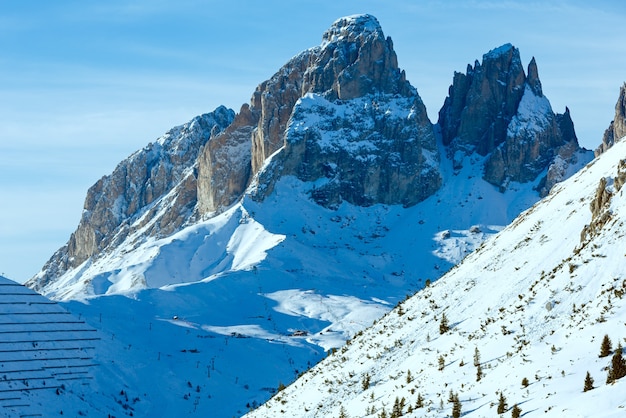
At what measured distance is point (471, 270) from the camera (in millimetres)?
78375

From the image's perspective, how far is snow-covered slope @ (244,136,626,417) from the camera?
4803 centimetres

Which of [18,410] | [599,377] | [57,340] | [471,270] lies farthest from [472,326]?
[57,340]

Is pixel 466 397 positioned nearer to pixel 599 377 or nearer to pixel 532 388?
pixel 532 388

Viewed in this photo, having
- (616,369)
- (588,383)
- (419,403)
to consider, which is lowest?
(588,383)

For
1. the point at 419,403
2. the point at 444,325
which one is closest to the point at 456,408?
the point at 419,403

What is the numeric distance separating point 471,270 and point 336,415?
17547 mm

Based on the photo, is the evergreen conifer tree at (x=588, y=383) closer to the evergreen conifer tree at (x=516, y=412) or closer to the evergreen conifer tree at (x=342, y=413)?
the evergreen conifer tree at (x=516, y=412)

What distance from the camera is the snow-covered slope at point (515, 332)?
4803 centimetres

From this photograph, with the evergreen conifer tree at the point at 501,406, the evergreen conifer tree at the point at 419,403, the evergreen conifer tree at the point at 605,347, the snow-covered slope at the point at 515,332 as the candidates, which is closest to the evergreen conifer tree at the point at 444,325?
the snow-covered slope at the point at 515,332

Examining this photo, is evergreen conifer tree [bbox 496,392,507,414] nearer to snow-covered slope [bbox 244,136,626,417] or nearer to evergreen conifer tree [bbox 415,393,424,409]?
snow-covered slope [bbox 244,136,626,417]

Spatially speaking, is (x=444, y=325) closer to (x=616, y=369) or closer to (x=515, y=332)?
(x=515, y=332)

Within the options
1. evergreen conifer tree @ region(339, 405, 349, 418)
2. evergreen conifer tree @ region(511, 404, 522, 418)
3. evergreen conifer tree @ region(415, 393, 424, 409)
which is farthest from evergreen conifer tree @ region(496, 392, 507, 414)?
evergreen conifer tree @ region(339, 405, 349, 418)

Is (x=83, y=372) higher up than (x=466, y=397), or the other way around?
(x=83, y=372)

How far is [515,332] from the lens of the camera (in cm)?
5744
